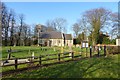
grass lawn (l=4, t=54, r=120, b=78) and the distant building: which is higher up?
the distant building

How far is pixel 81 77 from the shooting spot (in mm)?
10281

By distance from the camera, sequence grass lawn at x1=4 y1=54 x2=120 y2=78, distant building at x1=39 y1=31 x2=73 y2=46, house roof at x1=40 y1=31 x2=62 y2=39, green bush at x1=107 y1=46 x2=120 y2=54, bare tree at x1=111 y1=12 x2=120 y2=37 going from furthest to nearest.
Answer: house roof at x1=40 y1=31 x2=62 y2=39
distant building at x1=39 y1=31 x2=73 y2=46
bare tree at x1=111 y1=12 x2=120 y2=37
green bush at x1=107 y1=46 x2=120 y2=54
grass lawn at x1=4 y1=54 x2=120 y2=78

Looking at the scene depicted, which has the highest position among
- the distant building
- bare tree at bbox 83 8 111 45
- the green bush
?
bare tree at bbox 83 8 111 45

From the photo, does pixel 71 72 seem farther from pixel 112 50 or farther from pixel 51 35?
pixel 51 35

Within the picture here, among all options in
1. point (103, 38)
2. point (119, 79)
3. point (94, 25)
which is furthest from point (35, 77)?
point (103, 38)

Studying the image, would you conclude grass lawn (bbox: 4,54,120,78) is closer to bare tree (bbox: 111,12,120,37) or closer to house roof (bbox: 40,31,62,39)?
bare tree (bbox: 111,12,120,37)

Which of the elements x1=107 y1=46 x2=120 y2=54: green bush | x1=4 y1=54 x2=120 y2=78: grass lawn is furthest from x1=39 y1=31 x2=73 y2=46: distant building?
x1=4 y1=54 x2=120 y2=78: grass lawn

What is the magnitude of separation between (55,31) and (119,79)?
77360 mm

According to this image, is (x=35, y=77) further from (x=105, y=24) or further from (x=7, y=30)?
(x=7, y=30)

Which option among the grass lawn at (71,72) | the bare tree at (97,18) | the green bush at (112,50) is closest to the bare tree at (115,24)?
the bare tree at (97,18)

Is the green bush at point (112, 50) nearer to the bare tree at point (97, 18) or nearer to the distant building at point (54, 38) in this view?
the bare tree at point (97, 18)

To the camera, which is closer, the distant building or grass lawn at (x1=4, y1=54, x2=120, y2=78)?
grass lawn at (x1=4, y1=54, x2=120, y2=78)

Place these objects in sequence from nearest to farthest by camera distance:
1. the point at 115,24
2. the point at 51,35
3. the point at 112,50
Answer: the point at 112,50 → the point at 115,24 → the point at 51,35

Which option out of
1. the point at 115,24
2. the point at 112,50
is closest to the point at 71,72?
the point at 112,50
